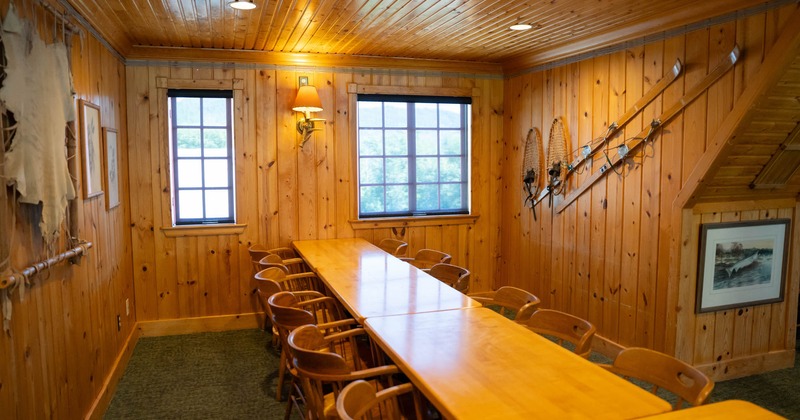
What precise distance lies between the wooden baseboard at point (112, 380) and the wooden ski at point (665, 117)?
3.49m

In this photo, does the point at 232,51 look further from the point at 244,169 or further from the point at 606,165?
the point at 606,165

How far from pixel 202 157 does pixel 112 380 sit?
1962 millimetres

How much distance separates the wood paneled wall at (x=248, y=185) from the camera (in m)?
4.75

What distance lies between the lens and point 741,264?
12.6 ft

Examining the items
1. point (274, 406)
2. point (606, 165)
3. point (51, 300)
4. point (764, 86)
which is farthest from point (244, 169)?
point (764, 86)

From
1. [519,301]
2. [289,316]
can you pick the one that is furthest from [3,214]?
[519,301]

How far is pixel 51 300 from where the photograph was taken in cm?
256

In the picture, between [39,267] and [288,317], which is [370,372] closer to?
[288,317]

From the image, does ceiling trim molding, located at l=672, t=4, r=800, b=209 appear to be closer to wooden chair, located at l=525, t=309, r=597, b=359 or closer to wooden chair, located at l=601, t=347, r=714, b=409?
wooden chair, located at l=525, t=309, r=597, b=359

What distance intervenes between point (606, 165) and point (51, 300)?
3.55m

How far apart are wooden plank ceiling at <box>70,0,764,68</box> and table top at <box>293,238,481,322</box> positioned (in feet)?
5.29

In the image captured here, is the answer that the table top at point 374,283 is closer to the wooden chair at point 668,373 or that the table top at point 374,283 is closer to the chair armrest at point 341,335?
the chair armrest at point 341,335

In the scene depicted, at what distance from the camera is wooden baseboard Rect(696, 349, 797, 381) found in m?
3.85

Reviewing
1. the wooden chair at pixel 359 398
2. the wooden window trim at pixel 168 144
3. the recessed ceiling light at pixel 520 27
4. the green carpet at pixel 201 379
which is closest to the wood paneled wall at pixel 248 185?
the wooden window trim at pixel 168 144
